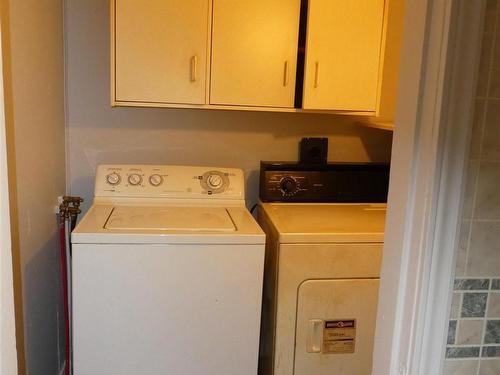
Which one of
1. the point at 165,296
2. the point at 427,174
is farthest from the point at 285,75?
the point at 427,174


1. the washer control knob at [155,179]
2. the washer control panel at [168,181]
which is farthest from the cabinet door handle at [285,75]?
the washer control knob at [155,179]

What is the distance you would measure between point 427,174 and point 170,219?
3.91 feet

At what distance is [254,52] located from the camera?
197cm

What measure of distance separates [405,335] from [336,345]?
3.41ft

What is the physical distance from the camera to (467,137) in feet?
2.69

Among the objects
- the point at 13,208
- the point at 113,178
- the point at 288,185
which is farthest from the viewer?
the point at 288,185

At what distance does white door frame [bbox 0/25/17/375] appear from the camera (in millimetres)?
646

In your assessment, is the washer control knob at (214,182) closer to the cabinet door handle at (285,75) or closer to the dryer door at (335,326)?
the cabinet door handle at (285,75)

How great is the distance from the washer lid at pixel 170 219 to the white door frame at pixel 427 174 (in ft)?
3.01

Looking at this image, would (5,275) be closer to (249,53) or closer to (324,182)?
(249,53)

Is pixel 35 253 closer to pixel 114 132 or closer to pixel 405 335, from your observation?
pixel 114 132

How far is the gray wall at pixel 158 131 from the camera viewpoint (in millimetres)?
2223

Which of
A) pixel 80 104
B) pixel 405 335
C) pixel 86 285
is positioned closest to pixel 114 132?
pixel 80 104

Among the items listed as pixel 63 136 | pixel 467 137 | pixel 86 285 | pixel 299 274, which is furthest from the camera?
pixel 63 136
